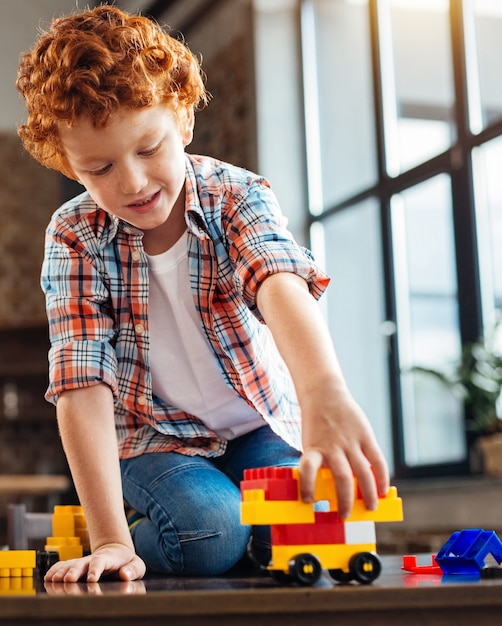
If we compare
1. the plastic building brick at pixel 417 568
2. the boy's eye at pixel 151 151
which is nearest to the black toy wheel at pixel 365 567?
the plastic building brick at pixel 417 568

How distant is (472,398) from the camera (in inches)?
172

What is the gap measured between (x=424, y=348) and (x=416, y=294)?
0.31 metres

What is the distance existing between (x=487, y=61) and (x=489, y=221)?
2.59 feet

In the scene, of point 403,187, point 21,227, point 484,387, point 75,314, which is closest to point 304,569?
point 75,314

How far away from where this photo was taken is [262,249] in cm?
128

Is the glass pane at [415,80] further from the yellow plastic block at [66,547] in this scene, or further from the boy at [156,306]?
the yellow plastic block at [66,547]

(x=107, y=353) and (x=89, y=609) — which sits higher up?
(x=107, y=353)

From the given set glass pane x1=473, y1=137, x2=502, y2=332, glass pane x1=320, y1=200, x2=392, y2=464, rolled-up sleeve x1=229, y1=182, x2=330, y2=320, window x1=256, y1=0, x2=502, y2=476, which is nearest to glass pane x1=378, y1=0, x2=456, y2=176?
window x1=256, y1=0, x2=502, y2=476

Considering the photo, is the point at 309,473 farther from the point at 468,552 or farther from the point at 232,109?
the point at 232,109

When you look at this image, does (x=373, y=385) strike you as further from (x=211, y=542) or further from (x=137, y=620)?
(x=137, y=620)

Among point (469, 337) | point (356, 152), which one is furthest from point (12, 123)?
point (469, 337)

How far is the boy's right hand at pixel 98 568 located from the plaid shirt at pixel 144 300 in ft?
0.99

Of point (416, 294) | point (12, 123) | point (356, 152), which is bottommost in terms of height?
point (416, 294)

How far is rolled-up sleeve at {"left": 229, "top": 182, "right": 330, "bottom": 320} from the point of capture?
1241 millimetres
